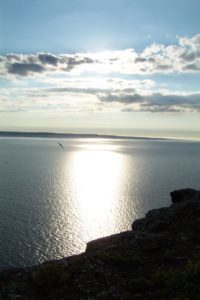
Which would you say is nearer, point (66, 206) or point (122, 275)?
point (122, 275)

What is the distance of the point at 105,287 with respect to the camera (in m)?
20.8

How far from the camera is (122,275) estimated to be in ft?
74.8

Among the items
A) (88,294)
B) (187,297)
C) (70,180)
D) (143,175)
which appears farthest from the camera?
(143,175)

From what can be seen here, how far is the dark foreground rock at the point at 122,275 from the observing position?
779 inches

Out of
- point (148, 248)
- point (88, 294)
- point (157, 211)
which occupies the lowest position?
point (88, 294)

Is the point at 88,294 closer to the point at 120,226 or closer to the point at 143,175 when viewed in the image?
the point at 120,226

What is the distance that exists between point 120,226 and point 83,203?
2488 centimetres

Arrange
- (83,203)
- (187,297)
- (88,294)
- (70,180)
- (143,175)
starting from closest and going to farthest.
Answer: (187,297)
(88,294)
(83,203)
(70,180)
(143,175)

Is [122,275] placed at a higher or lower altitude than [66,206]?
lower

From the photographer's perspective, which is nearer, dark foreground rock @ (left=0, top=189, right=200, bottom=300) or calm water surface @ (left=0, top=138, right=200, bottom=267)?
dark foreground rock @ (left=0, top=189, right=200, bottom=300)

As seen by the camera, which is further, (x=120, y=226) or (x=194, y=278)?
(x=120, y=226)

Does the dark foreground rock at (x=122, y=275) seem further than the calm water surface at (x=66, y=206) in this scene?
No

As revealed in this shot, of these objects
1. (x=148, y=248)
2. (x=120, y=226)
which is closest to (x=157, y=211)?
(x=148, y=248)

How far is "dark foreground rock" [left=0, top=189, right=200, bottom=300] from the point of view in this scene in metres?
19.8
